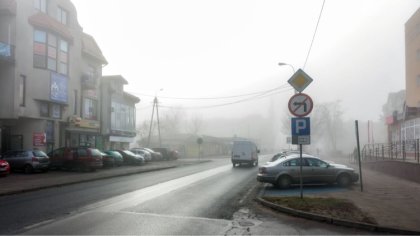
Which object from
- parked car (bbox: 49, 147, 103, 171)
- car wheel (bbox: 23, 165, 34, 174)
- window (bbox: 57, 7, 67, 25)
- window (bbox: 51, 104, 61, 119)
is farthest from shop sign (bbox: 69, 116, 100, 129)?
car wheel (bbox: 23, 165, 34, 174)

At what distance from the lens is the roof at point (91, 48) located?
4020 cm

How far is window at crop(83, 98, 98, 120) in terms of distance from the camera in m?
40.5

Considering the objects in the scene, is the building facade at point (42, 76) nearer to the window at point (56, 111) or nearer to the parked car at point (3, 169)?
the window at point (56, 111)

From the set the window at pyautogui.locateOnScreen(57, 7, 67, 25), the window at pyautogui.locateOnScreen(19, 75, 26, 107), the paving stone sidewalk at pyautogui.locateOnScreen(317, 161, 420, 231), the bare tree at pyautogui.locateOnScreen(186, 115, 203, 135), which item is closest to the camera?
the paving stone sidewalk at pyautogui.locateOnScreen(317, 161, 420, 231)

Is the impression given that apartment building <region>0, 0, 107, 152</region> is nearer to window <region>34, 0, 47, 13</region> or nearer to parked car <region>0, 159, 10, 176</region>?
window <region>34, 0, 47, 13</region>

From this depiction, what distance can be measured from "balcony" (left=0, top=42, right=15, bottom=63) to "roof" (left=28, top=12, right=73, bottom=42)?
2.92m

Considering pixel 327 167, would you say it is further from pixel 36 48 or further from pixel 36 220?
pixel 36 48

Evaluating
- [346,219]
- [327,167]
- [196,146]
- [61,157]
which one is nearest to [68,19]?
[61,157]

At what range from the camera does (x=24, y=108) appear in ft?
98.3

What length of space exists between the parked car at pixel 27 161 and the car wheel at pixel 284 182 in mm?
15340

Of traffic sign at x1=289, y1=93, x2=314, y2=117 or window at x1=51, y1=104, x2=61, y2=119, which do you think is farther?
window at x1=51, y1=104, x2=61, y2=119

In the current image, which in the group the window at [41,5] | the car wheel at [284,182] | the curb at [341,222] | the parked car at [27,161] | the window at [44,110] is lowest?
the curb at [341,222]

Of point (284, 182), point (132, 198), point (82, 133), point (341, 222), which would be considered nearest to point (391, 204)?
point (341, 222)

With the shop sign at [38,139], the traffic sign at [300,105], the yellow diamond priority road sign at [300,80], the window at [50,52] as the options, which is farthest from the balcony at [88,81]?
the traffic sign at [300,105]
